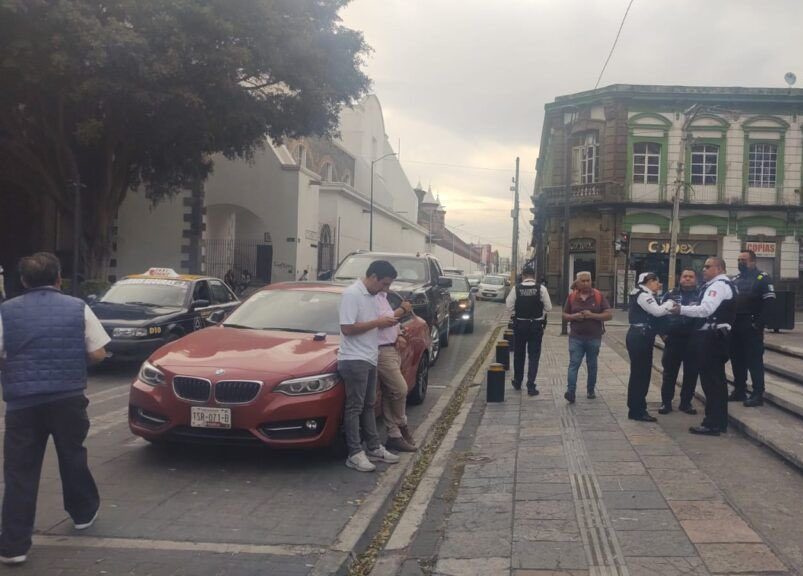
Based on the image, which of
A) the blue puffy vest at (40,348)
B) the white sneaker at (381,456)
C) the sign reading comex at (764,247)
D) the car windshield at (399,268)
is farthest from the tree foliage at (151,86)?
the sign reading comex at (764,247)

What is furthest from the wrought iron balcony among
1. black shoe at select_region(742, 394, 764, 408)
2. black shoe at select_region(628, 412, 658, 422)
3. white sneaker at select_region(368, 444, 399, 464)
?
white sneaker at select_region(368, 444, 399, 464)

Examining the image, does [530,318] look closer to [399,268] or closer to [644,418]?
[644,418]

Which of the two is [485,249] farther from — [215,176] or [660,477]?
[660,477]

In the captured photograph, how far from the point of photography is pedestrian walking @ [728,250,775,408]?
8.45 m

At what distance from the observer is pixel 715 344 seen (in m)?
7.46

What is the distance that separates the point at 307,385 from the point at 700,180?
32.7 metres

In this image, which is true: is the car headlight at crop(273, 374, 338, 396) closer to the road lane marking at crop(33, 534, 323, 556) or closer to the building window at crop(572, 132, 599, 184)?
the road lane marking at crop(33, 534, 323, 556)

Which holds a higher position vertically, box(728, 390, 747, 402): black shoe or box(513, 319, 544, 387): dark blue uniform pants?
box(513, 319, 544, 387): dark blue uniform pants

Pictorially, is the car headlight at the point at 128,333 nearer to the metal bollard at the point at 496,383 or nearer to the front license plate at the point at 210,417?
the metal bollard at the point at 496,383

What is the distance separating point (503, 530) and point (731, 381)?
6.31 meters

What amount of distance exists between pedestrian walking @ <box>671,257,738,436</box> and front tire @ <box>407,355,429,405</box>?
3242 millimetres

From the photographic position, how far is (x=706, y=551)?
4.45 metres

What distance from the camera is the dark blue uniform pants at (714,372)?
7.45 m

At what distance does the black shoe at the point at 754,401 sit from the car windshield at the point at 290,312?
4.63 m
